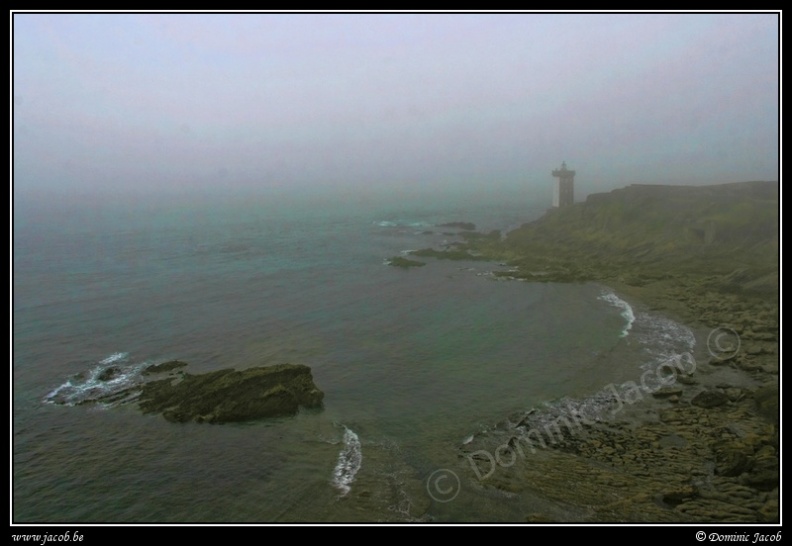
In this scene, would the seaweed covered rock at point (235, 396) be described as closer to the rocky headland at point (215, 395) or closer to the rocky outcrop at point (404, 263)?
the rocky headland at point (215, 395)

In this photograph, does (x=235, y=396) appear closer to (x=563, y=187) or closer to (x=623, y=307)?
(x=623, y=307)

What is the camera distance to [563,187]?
92000 millimetres

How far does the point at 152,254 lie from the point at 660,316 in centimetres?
6604

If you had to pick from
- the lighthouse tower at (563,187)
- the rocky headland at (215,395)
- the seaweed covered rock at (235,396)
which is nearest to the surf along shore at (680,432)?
the seaweed covered rock at (235,396)

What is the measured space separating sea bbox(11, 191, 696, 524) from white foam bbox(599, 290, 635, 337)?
1.04ft

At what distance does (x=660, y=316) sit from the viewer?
3497 centimetres

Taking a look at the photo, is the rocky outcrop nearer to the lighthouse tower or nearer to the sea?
the sea

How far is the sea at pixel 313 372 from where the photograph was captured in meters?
16.6

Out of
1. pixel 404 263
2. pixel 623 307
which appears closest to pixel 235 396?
pixel 623 307

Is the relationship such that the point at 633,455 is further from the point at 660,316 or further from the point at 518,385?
the point at 660,316

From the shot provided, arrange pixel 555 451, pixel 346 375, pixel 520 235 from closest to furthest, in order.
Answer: pixel 555 451 < pixel 346 375 < pixel 520 235

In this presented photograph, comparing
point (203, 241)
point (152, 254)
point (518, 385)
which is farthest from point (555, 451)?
point (203, 241)

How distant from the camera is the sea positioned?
16.6 meters

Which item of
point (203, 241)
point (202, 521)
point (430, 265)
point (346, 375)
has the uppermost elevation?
point (203, 241)
